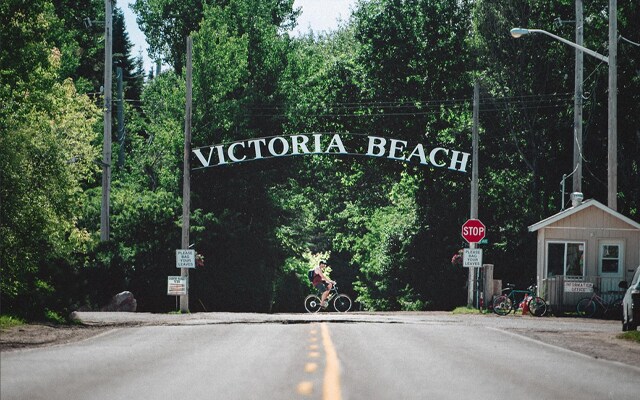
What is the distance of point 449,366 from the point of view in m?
16.1

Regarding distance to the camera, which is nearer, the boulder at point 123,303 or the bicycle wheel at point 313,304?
the bicycle wheel at point 313,304

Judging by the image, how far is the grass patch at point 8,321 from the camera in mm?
25945

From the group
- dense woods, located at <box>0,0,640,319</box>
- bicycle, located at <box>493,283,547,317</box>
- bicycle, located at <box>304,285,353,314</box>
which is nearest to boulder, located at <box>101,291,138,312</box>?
dense woods, located at <box>0,0,640,319</box>

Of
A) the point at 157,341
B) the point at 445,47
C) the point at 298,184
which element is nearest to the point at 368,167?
the point at 298,184

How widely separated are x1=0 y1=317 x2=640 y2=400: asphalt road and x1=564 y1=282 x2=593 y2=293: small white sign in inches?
737

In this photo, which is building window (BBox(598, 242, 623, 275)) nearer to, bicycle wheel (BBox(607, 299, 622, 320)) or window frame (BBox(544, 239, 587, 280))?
window frame (BBox(544, 239, 587, 280))

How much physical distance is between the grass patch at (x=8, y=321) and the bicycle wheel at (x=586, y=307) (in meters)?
20.0

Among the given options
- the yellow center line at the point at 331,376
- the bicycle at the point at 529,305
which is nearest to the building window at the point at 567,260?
the bicycle at the point at 529,305

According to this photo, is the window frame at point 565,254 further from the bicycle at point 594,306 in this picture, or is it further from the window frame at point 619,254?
the bicycle at point 594,306

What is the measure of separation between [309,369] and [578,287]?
27.4 m

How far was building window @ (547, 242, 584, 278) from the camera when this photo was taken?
41688mm

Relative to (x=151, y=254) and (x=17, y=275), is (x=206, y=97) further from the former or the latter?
(x=17, y=275)

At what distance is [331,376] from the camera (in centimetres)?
1422

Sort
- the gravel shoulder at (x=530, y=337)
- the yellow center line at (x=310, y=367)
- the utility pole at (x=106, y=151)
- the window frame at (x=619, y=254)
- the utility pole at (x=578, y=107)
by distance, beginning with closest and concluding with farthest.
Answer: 1. the yellow center line at (x=310, y=367)
2. the gravel shoulder at (x=530, y=337)
3. the window frame at (x=619, y=254)
4. the utility pole at (x=578, y=107)
5. the utility pole at (x=106, y=151)
